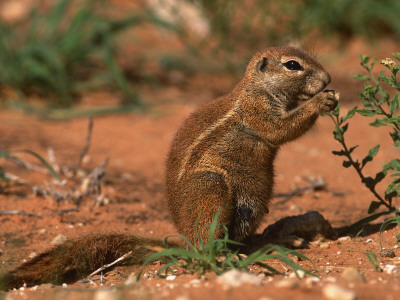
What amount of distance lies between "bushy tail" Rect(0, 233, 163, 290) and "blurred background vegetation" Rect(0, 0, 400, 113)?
4.97 m

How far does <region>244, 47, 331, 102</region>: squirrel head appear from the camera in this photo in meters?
4.32

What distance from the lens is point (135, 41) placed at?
11.1 meters

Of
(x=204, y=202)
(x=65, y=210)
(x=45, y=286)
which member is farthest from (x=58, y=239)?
(x=204, y=202)

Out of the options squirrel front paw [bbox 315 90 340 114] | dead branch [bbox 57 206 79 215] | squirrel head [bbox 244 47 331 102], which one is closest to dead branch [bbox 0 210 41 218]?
dead branch [bbox 57 206 79 215]

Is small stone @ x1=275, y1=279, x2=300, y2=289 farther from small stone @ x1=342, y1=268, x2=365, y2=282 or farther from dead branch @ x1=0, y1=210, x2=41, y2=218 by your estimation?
dead branch @ x1=0, y1=210, x2=41, y2=218

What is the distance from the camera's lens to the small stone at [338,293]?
2.50m

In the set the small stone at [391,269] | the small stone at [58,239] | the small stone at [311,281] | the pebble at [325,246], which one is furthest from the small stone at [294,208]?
the small stone at [311,281]

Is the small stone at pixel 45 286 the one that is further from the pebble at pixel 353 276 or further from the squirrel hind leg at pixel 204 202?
the pebble at pixel 353 276

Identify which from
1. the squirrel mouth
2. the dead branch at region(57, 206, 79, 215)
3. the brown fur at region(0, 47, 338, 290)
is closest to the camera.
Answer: the brown fur at region(0, 47, 338, 290)

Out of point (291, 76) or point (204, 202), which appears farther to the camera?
point (291, 76)

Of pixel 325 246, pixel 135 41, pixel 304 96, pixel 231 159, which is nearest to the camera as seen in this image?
pixel 231 159

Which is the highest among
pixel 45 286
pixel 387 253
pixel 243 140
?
pixel 243 140

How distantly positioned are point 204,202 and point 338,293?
1416 mm

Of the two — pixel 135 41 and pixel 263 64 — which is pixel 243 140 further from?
pixel 135 41
